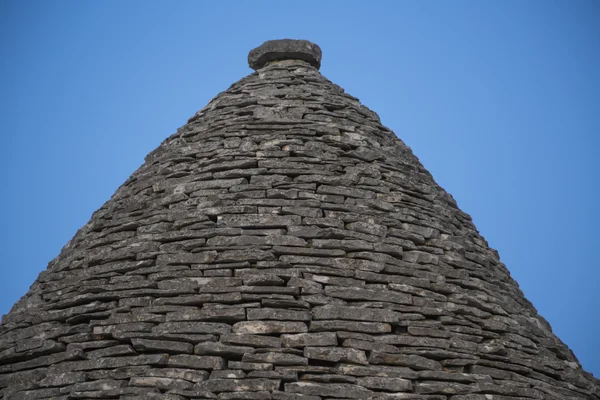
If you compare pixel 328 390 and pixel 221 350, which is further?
pixel 221 350

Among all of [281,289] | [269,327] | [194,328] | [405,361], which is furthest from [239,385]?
[405,361]

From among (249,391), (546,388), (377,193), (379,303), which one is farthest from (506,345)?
(249,391)

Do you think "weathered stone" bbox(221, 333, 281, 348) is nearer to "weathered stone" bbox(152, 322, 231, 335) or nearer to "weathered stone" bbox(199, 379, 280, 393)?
"weathered stone" bbox(152, 322, 231, 335)

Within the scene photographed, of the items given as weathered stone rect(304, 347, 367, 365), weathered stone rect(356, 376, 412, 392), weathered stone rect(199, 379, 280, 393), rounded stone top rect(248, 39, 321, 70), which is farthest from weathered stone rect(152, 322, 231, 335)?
rounded stone top rect(248, 39, 321, 70)

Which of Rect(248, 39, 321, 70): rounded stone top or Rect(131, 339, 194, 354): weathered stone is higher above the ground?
Rect(248, 39, 321, 70): rounded stone top

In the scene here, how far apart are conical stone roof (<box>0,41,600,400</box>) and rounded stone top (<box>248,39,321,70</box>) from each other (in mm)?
1054

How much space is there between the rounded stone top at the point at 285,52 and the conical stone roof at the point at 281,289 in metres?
1.05

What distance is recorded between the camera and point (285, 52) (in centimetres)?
885

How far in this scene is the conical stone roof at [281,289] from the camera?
223 inches

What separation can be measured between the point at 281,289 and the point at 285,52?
3.65 m

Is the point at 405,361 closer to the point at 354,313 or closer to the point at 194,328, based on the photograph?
the point at 354,313

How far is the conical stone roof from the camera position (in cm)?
568

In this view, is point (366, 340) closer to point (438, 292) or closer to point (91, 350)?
point (438, 292)

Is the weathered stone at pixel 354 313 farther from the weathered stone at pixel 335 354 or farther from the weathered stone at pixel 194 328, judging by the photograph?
the weathered stone at pixel 194 328
